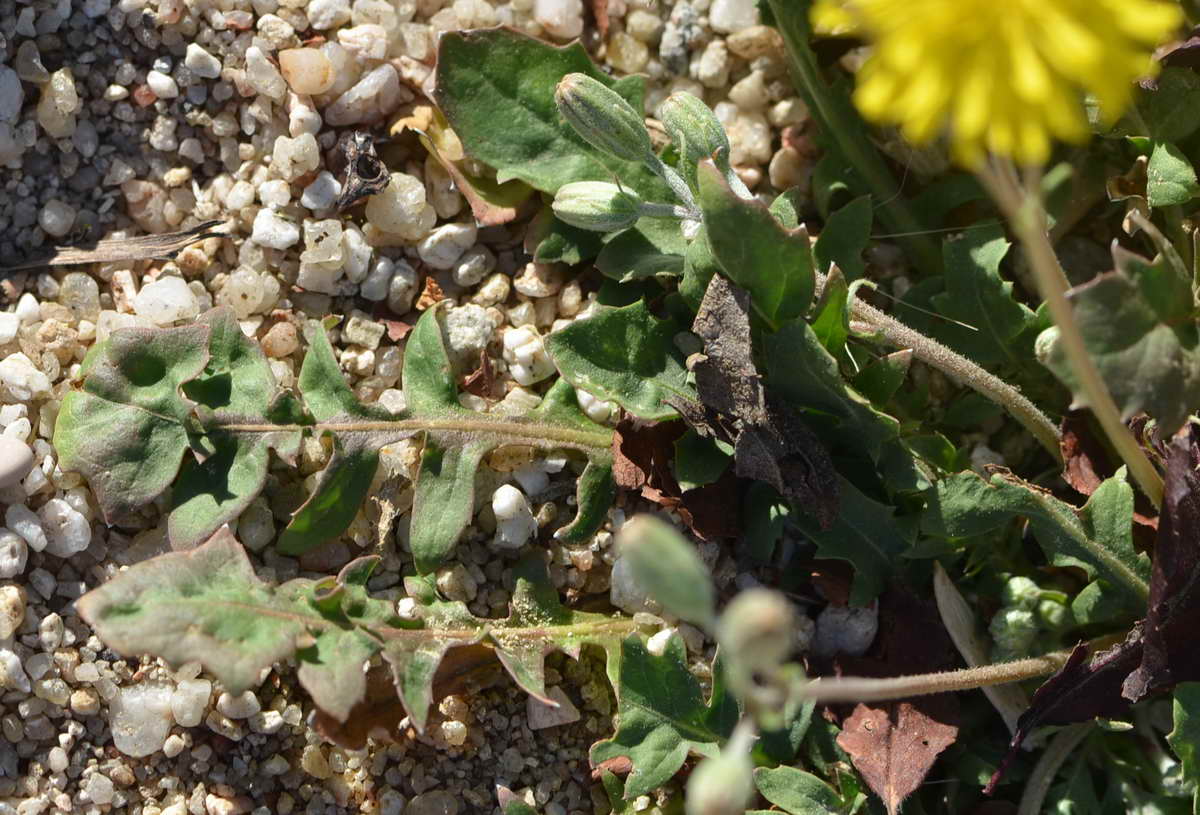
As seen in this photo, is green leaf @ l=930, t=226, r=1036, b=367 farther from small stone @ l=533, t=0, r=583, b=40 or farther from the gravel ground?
small stone @ l=533, t=0, r=583, b=40

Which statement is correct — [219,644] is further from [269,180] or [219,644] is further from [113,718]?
[269,180]

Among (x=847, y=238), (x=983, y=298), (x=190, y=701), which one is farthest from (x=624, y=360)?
(x=190, y=701)

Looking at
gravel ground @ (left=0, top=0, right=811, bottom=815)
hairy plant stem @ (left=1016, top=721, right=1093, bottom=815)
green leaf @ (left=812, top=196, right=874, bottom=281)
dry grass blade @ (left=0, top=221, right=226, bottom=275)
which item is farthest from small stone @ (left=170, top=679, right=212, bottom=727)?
hairy plant stem @ (left=1016, top=721, right=1093, bottom=815)

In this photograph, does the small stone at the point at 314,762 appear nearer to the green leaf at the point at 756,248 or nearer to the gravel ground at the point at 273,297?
the gravel ground at the point at 273,297

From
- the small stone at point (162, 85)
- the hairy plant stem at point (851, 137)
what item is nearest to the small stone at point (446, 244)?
the small stone at point (162, 85)

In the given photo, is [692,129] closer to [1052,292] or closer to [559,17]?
[559,17]

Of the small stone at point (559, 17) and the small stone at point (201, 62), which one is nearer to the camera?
the small stone at point (201, 62)
